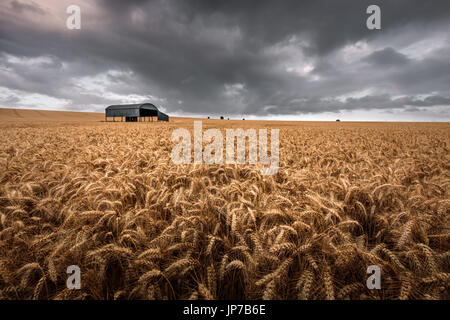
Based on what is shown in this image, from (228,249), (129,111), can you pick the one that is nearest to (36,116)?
(129,111)

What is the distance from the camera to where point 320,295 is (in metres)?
1.51

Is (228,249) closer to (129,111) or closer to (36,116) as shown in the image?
(129,111)

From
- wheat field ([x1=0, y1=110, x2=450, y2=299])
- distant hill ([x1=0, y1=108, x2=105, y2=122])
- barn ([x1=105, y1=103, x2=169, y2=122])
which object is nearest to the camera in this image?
wheat field ([x1=0, y1=110, x2=450, y2=299])

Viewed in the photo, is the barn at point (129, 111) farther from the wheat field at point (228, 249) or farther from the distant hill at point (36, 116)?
the wheat field at point (228, 249)

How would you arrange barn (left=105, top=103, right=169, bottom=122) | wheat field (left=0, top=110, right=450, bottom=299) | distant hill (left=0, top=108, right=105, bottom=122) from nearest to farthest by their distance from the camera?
1. wheat field (left=0, top=110, right=450, bottom=299)
2. barn (left=105, top=103, right=169, bottom=122)
3. distant hill (left=0, top=108, right=105, bottom=122)

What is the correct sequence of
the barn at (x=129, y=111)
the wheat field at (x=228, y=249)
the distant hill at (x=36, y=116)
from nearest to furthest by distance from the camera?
the wheat field at (x=228, y=249) < the barn at (x=129, y=111) < the distant hill at (x=36, y=116)

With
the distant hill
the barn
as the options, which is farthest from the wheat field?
the distant hill

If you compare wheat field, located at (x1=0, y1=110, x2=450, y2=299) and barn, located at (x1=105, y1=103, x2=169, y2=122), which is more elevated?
barn, located at (x1=105, y1=103, x2=169, y2=122)

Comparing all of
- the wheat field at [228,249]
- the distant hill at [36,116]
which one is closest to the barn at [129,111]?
the distant hill at [36,116]

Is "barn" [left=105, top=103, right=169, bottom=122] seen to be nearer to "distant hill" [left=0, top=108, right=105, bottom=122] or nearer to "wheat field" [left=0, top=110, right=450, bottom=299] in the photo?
"distant hill" [left=0, top=108, right=105, bottom=122]

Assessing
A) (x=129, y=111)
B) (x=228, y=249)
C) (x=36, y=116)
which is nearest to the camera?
(x=228, y=249)

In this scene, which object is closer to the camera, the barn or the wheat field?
the wheat field
